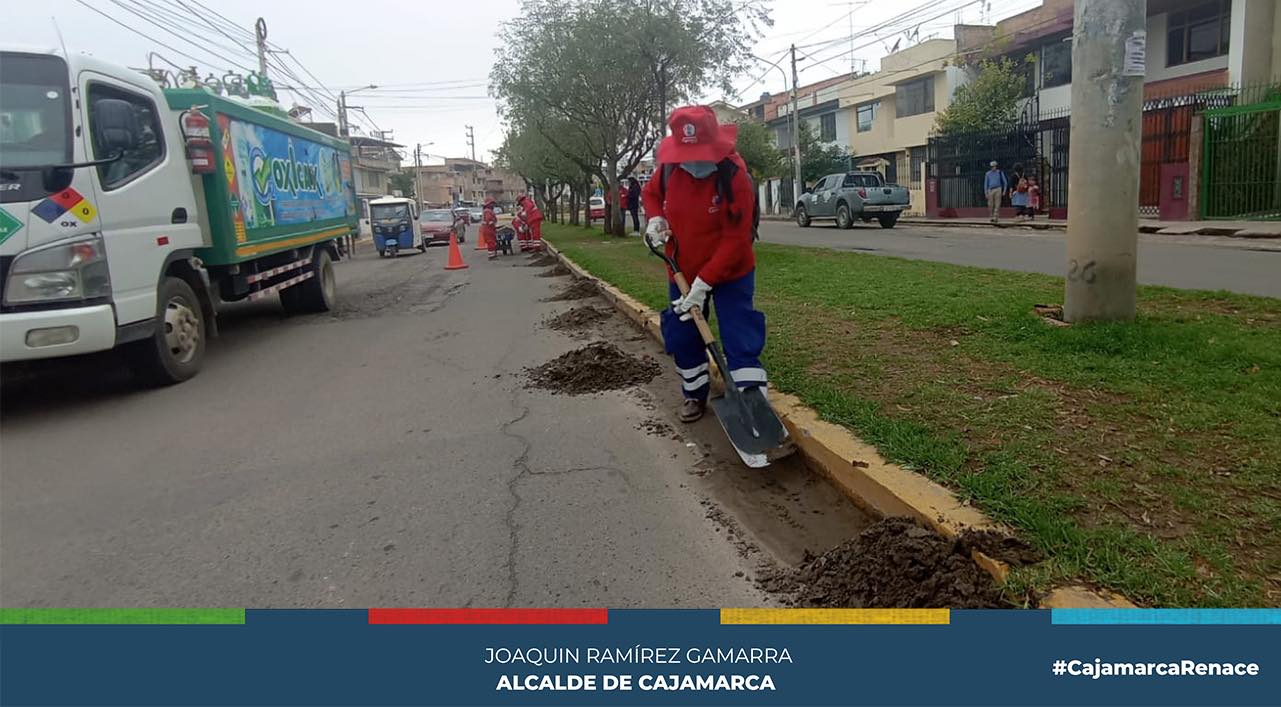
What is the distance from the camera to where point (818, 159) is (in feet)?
133

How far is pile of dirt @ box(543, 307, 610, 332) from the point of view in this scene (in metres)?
9.11

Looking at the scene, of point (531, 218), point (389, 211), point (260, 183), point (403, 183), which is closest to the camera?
point (260, 183)

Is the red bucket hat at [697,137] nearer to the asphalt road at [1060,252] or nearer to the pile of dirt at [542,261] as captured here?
the asphalt road at [1060,252]

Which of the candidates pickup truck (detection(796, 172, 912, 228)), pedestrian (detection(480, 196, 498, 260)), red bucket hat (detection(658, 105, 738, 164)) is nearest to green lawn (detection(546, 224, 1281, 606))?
red bucket hat (detection(658, 105, 738, 164))

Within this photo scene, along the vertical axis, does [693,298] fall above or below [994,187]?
below

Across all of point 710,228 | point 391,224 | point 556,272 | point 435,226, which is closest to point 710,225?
point 710,228

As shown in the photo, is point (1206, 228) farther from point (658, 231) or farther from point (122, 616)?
point (122, 616)

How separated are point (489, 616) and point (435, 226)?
29493 mm

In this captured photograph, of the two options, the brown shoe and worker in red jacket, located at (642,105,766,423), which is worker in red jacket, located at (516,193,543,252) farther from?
worker in red jacket, located at (642,105,766,423)

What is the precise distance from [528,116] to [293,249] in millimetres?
14857

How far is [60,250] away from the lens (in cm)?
556

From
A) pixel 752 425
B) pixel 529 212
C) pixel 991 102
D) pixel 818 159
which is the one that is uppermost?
pixel 991 102

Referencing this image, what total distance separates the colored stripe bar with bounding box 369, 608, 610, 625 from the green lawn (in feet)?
4.59

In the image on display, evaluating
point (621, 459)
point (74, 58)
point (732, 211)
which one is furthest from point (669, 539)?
Answer: point (74, 58)
